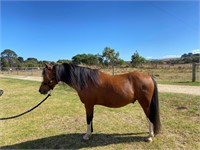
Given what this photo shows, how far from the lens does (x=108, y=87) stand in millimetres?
3420

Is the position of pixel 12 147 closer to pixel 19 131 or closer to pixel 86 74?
pixel 19 131

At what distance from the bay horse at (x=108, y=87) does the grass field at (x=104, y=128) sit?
40 cm

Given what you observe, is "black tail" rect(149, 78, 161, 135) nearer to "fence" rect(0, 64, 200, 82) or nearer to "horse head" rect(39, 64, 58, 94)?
"horse head" rect(39, 64, 58, 94)

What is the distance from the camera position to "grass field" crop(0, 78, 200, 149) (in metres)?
3.34

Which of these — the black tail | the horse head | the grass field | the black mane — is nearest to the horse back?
the black mane

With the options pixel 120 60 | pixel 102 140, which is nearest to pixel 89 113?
pixel 102 140

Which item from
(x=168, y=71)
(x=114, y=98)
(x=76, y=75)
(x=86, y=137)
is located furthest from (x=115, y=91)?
(x=168, y=71)

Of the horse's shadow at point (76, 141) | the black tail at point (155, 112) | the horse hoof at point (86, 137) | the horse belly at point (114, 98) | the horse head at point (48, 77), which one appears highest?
the horse head at point (48, 77)

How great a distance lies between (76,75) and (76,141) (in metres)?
1.28

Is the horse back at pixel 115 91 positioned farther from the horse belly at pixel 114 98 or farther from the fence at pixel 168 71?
the fence at pixel 168 71

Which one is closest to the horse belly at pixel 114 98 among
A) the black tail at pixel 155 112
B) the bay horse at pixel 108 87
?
the bay horse at pixel 108 87

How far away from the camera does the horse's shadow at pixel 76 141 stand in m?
3.36

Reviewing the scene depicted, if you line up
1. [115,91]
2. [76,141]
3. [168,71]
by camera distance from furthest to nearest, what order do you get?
1. [168,71]
2. [76,141]
3. [115,91]

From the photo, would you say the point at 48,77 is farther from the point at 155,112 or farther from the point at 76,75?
the point at 155,112
